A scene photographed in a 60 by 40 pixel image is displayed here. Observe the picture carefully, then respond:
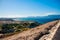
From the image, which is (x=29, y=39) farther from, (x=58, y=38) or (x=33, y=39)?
(x=58, y=38)

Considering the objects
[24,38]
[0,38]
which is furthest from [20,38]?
[0,38]

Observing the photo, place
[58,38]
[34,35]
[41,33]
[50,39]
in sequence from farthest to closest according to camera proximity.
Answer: [41,33]
[34,35]
[58,38]
[50,39]

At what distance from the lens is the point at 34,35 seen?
8969 millimetres

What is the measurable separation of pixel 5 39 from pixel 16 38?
766mm

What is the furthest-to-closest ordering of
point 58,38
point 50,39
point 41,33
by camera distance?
point 41,33, point 58,38, point 50,39

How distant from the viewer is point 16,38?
8.48m

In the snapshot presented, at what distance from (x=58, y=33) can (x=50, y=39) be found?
1.92 metres

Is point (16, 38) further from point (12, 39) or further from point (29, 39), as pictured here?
point (29, 39)

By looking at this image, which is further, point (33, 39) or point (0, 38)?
point (0, 38)

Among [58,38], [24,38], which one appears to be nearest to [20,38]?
[24,38]

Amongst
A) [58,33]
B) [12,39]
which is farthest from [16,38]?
[58,33]

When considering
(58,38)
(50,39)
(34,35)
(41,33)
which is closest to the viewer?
(50,39)

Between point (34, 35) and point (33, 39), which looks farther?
point (34, 35)

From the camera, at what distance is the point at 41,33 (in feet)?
31.4
